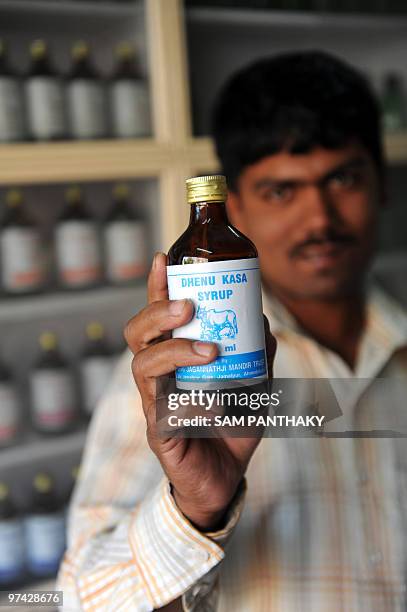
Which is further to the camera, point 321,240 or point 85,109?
point 85,109

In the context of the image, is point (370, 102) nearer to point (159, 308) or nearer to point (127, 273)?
point (159, 308)

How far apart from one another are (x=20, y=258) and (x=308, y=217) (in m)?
0.90

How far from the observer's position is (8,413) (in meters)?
1.29

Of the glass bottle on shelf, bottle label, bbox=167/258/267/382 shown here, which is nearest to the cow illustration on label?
bottle label, bbox=167/258/267/382

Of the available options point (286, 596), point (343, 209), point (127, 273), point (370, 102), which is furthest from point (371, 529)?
point (127, 273)

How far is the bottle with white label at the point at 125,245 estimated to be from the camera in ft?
4.37

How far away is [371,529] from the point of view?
47cm

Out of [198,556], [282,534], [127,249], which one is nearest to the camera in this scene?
[198,556]

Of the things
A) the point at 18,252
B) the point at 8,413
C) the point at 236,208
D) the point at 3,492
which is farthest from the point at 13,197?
the point at 236,208

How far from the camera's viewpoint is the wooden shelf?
1275 mm

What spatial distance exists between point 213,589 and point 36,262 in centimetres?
92

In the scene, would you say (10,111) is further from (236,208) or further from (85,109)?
(236,208)

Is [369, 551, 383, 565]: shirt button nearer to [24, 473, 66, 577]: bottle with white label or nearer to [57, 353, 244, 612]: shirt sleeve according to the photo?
[57, 353, 244, 612]: shirt sleeve

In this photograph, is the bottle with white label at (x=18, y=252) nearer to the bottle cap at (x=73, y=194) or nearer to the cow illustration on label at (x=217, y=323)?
the bottle cap at (x=73, y=194)
